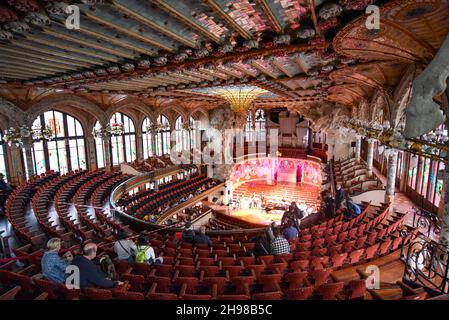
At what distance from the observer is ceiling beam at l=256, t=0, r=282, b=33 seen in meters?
3.90

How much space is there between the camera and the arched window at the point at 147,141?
23.7m

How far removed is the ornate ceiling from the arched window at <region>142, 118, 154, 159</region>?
1462 centimetres

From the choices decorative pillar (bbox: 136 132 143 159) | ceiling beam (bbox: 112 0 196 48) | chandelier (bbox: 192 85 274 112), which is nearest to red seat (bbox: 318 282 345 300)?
ceiling beam (bbox: 112 0 196 48)

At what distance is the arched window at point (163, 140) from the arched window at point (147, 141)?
972 mm

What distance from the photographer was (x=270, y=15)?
14.2 ft

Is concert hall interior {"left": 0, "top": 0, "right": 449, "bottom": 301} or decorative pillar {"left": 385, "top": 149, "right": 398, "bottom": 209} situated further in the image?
decorative pillar {"left": 385, "top": 149, "right": 398, "bottom": 209}

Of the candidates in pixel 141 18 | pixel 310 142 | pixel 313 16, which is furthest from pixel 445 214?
pixel 310 142

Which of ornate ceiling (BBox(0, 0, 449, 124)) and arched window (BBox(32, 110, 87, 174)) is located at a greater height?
ornate ceiling (BBox(0, 0, 449, 124))

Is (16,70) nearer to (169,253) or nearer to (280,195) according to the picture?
(169,253)

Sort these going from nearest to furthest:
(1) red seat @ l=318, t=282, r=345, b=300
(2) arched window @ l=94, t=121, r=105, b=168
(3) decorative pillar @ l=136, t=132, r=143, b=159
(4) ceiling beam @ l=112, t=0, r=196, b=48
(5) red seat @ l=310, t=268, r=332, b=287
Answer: (4) ceiling beam @ l=112, t=0, r=196, b=48
(1) red seat @ l=318, t=282, r=345, b=300
(5) red seat @ l=310, t=268, r=332, b=287
(2) arched window @ l=94, t=121, r=105, b=168
(3) decorative pillar @ l=136, t=132, r=143, b=159

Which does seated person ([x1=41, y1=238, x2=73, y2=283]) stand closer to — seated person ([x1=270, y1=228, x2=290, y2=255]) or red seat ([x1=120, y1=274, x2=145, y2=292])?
red seat ([x1=120, y1=274, x2=145, y2=292])

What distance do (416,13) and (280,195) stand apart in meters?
24.1

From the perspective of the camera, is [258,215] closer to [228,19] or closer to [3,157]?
[3,157]

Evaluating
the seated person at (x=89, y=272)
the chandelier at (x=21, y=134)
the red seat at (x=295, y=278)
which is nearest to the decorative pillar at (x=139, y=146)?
the chandelier at (x=21, y=134)
